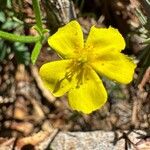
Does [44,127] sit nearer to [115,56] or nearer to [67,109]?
[67,109]

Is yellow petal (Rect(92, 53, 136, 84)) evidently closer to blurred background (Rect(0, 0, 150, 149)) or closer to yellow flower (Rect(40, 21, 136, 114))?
yellow flower (Rect(40, 21, 136, 114))

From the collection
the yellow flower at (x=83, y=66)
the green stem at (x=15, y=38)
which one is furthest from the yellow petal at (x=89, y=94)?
the green stem at (x=15, y=38)

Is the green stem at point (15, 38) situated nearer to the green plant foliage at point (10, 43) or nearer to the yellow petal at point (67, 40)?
the yellow petal at point (67, 40)

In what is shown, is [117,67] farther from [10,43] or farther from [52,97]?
[52,97]

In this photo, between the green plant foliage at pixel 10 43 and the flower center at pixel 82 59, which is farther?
the green plant foliage at pixel 10 43

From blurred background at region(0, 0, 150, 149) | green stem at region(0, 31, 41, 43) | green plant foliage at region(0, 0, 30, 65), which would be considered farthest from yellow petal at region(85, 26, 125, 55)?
blurred background at region(0, 0, 150, 149)

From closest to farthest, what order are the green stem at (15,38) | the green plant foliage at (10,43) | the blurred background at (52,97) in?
1. the green stem at (15,38)
2. the green plant foliage at (10,43)
3. the blurred background at (52,97)

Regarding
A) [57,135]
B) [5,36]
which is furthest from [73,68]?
[57,135]
